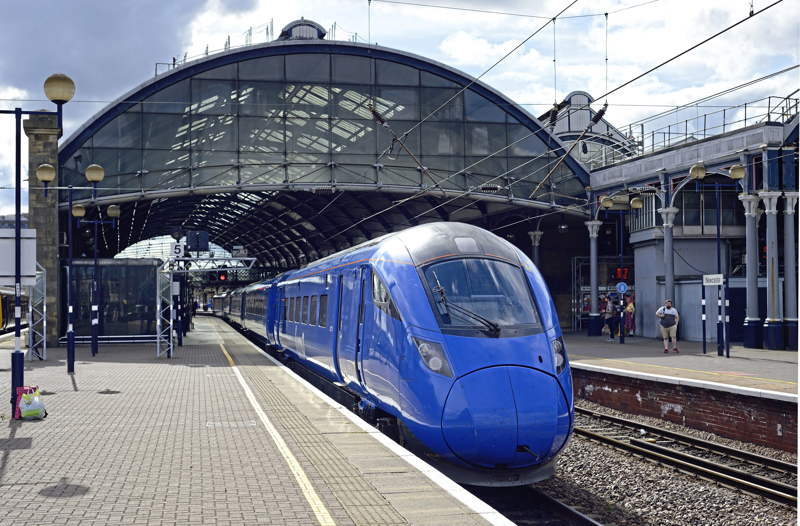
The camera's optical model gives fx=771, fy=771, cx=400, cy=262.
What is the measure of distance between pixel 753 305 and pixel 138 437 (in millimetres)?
20552

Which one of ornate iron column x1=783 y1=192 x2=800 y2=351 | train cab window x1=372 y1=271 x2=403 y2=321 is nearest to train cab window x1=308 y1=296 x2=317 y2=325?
train cab window x1=372 y1=271 x2=403 y2=321

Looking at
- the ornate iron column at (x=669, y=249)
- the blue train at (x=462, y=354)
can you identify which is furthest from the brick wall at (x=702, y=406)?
the ornate iron column at (x=669, y=249)

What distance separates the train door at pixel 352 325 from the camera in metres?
Answer: 11.8

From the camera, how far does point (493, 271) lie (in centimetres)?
1027

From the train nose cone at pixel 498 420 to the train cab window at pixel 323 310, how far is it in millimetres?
6559

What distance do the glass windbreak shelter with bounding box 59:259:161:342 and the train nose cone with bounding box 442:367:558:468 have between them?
75.9 ft

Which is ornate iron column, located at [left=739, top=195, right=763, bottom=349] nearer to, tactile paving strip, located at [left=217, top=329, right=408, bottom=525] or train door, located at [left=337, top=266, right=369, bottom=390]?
train door, located at [left=337, top=266, right=369, bottom=390]

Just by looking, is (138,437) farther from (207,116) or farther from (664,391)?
(207,116)

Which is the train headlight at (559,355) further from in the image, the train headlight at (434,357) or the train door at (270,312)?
the train door at (270,312)

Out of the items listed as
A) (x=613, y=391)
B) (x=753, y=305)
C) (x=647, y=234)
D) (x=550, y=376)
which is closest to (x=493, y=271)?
(x=550, y=376)

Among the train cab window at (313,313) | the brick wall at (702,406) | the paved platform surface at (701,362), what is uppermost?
the train cab window at (313,313)

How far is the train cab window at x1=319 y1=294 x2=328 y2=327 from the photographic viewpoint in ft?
49.4

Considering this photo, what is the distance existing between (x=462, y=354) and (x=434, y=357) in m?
0.35

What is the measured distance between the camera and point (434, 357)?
9102 millimetres
